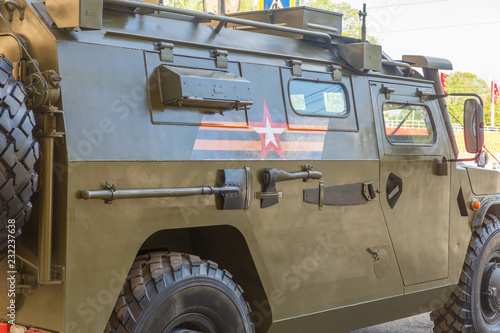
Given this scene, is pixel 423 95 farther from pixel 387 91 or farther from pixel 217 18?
pixel 217 18

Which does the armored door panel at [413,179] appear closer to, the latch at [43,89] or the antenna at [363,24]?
the antenna at [363,24]

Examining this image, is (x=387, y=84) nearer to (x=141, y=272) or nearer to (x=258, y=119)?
(x=258, y=119)

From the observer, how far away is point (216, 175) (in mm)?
4676

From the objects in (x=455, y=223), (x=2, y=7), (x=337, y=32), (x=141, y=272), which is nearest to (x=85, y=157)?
(x=141, y=272)

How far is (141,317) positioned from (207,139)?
1.19 metres

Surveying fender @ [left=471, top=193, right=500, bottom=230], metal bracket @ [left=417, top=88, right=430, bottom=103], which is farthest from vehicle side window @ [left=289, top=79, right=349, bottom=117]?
fender @ [left=471, top=193, right=500, bottom=230]

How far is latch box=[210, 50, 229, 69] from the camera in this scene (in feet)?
16.0

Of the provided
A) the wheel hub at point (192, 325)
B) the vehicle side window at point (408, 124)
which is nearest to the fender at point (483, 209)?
the vehicle side window at point (408, 124)

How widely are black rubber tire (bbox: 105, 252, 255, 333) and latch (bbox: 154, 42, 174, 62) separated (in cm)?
122

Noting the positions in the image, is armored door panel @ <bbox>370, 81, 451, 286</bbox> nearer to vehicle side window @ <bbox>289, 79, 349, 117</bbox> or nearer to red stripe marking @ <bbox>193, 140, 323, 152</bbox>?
vehicle side window @ <bbox>289, 79, 349, 117</bbox>

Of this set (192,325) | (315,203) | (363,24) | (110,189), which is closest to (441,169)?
(363,24)

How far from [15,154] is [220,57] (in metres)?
1.70

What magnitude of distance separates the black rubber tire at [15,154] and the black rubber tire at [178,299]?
2.65 feet

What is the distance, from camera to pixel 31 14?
423 centimetres
